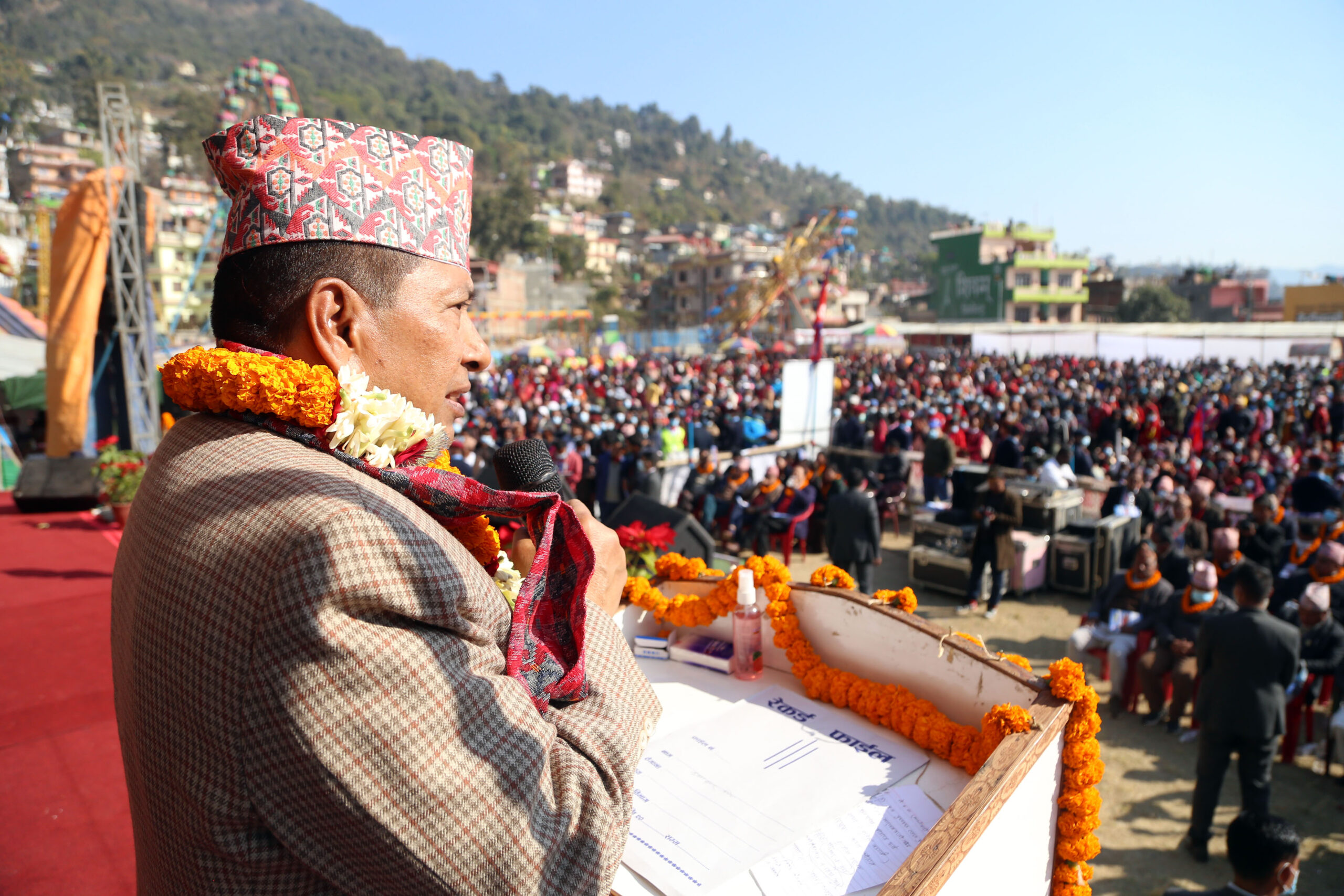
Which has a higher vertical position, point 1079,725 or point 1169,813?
point 1079,725

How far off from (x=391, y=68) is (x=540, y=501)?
18503cm

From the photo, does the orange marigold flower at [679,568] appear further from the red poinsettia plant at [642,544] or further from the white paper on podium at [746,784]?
the red poinsettia plant at [642,544]

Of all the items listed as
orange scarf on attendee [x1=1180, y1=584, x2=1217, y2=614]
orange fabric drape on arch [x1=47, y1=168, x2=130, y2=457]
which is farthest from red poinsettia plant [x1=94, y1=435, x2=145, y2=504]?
orange scarf on attendee [x1=1180, y1=584, x2=1217, y2=614]

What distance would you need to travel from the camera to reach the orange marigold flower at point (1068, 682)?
181 cm

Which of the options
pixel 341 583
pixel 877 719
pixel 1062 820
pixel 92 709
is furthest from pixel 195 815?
pixel 92 709

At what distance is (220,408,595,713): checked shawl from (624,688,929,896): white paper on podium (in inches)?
27.2

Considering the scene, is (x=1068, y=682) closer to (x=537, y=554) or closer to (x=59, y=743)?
(x=537, y=554)

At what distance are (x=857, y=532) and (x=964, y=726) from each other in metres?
6.29

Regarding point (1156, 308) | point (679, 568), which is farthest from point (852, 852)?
point (1156, 308)

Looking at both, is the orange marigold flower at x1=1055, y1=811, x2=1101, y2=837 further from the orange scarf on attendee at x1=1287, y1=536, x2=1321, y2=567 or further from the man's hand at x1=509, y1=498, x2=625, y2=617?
the orange scarf on attendee at x1=1287, y1=536, x2=1321, y2=567

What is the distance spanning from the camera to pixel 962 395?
21.3m

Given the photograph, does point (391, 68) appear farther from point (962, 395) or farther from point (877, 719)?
point (877, 719)

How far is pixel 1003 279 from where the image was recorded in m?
58.2

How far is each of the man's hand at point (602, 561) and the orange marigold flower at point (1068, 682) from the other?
1.12m
